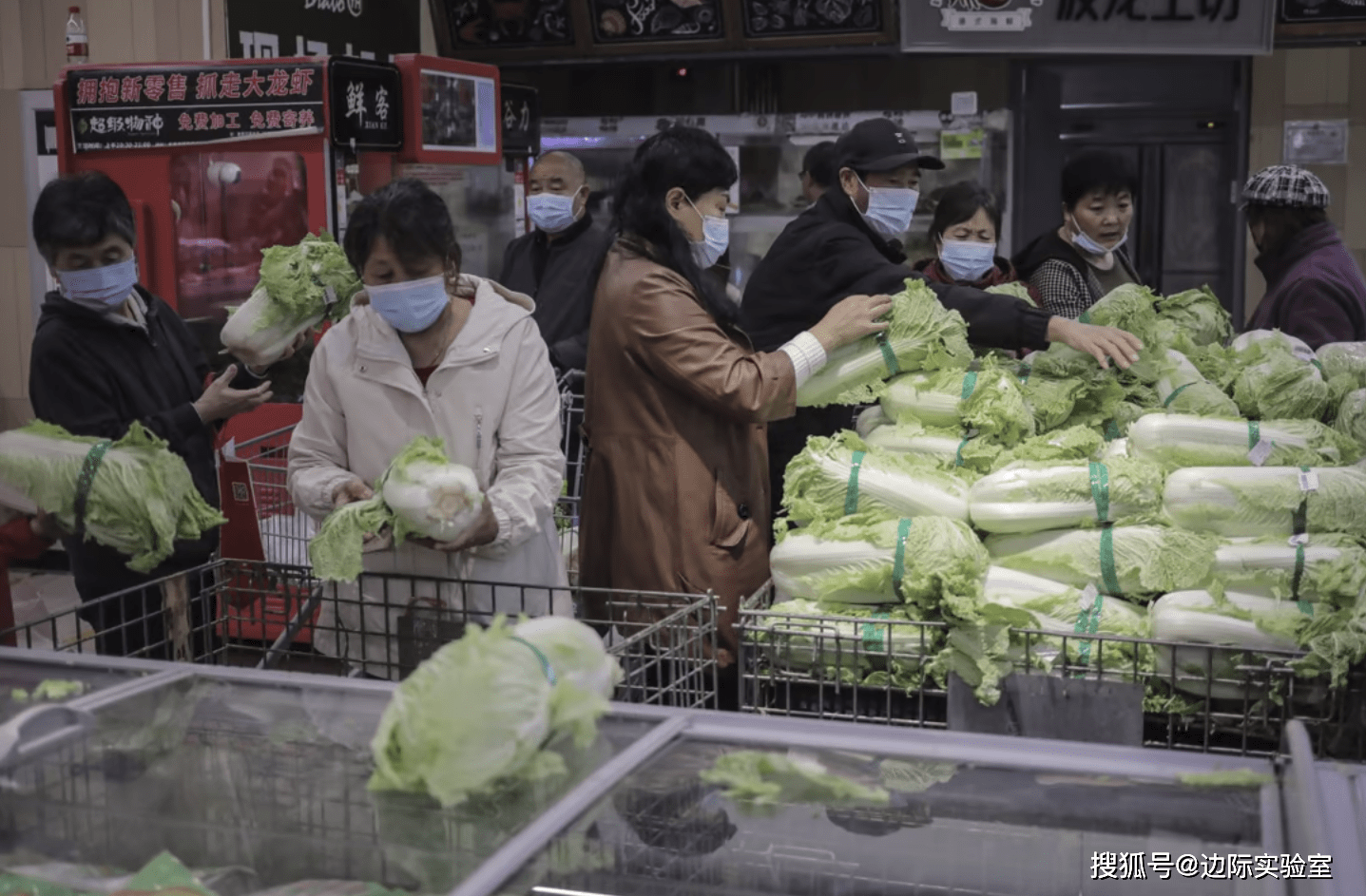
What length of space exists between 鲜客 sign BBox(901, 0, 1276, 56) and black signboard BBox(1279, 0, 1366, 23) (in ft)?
0.40

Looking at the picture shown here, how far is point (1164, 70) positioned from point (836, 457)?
6.18 metres

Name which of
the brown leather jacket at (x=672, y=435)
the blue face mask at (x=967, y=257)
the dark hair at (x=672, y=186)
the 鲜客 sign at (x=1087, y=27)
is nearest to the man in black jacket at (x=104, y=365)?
the brown leather jacket at (x=672, y=435)

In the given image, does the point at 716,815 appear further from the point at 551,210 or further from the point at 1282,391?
the point at 551,210

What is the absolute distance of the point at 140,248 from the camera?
19.1 ft

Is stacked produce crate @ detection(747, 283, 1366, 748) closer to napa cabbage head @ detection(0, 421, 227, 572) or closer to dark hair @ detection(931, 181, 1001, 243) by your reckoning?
napa cabbage head @ detection(0, 421, 227, 572)

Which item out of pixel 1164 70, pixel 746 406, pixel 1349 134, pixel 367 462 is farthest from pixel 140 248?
pixel 1349 134

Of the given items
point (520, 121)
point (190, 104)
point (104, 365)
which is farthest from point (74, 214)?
point (520, 121)

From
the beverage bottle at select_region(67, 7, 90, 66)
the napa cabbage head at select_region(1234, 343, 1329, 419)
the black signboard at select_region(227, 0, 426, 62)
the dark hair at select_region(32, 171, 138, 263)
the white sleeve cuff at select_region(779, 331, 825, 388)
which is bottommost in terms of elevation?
the napa cabbage head at select_region(1234, 343, 1329, 419)

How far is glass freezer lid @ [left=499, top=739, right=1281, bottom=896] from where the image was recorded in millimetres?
Answer: 1622

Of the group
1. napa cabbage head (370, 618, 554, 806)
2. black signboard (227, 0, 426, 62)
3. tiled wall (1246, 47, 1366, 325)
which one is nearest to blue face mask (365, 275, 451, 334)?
napa cabbage head (370, 618, 554, 806)

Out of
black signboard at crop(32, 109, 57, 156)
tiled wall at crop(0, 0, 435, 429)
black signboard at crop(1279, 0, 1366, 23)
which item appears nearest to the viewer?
tiled wall at crop(0, 0, 435, 429)

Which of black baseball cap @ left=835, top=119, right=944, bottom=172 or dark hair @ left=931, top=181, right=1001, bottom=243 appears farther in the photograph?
dark hair @ left=931, top=181, right=1001, bottom=243

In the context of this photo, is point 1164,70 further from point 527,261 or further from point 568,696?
point 568,696

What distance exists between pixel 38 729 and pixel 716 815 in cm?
92
